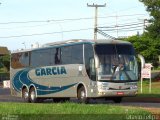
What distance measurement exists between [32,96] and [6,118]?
59.3ft

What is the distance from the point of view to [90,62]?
28.9 metres

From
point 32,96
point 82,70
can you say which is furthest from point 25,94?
point 82,70

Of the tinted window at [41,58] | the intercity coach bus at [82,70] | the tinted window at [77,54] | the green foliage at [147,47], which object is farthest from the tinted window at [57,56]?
the green foliage at [147,47]

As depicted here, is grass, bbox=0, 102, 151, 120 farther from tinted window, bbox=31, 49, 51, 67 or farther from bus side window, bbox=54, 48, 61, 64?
tinted window, bbox=31, 49, 51, 67

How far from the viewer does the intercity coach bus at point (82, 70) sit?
28562 mm

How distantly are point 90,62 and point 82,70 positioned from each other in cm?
92

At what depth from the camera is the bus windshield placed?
93.4ft

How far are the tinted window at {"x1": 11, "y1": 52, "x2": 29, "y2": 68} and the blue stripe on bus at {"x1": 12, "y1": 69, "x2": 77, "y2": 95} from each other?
45 centimetres

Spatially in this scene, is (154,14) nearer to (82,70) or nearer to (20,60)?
(20,60)

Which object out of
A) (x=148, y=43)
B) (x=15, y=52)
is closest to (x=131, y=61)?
(x=15, y=52)

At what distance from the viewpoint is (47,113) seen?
18.2 metres

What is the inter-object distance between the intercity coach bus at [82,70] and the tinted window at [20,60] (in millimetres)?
416

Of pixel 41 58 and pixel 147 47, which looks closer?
pixel 41 58

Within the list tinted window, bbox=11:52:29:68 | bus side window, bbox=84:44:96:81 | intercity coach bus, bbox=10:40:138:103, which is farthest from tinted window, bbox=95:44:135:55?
tinted window, bbox=11:52:29:68
